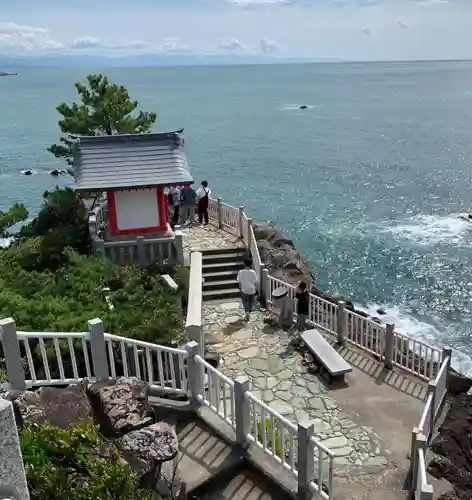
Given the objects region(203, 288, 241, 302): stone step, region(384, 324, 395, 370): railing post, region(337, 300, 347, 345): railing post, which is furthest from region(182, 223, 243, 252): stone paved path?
region(384, 324, 395, 370): railing post

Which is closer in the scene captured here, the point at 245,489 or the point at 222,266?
the point at 245,489

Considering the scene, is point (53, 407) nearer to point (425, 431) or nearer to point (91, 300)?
point (91, 300)

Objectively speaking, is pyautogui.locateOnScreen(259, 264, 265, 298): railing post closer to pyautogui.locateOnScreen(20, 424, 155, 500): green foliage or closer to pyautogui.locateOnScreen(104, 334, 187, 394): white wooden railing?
pyautogui.locateOnScreen(104, 334, 187, 394): white wooden railing

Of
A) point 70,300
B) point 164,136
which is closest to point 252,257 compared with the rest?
point 164,136

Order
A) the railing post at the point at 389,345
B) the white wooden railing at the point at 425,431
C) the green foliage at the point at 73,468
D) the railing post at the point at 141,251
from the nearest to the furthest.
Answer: the green foliage at the point at 73,468
the white wooden railing at the point at 425,431
the railing post at the point at 389,345
the railing post at the point at 141,251

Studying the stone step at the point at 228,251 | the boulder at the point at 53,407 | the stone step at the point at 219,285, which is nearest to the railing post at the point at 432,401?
the boulder at the point at 53,407

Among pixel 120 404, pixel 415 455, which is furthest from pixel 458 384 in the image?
pixel 120 404

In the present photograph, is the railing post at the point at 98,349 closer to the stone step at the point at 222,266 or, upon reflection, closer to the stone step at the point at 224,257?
the stone step at the point at 222,266
